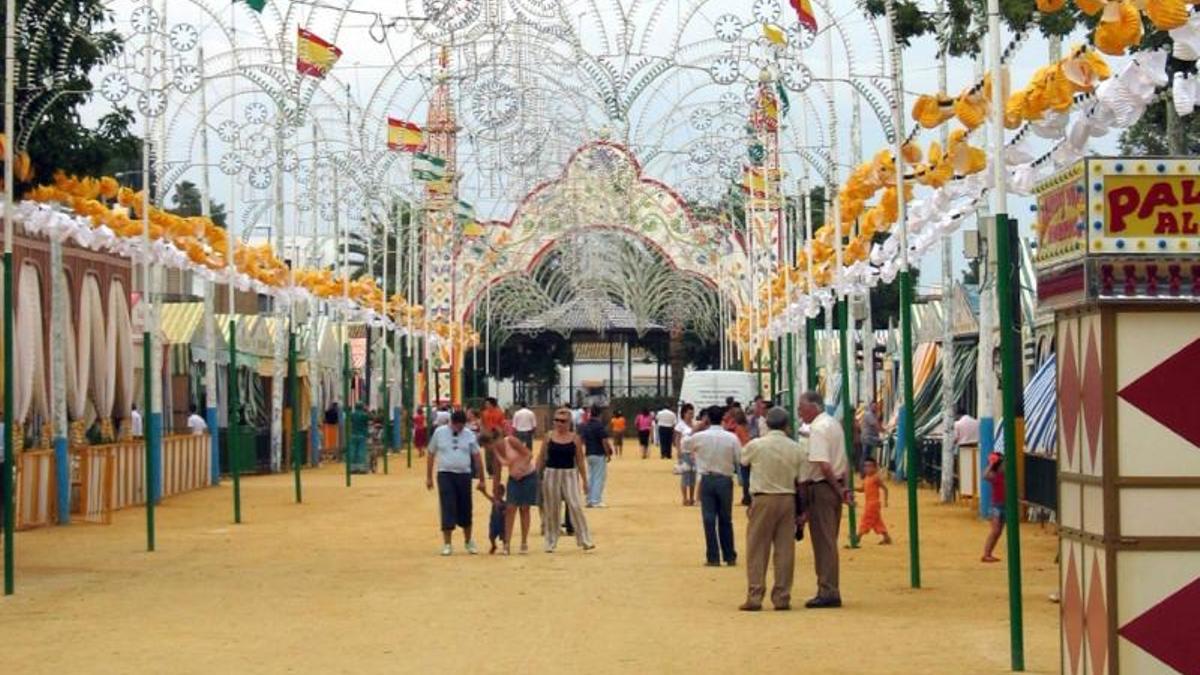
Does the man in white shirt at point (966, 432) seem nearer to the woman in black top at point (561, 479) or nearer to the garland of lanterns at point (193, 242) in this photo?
the woman in black top at point (561, 479)

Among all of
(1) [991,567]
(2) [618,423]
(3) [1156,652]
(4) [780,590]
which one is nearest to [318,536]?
(1) [991,567]

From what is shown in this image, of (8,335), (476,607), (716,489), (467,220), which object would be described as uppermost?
(467,220)

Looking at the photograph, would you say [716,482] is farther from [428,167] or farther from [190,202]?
[190,202]

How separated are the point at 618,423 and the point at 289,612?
46.7m

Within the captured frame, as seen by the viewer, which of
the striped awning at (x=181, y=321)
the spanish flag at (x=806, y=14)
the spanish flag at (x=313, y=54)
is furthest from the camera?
the striped awning at (x=181, y=321)

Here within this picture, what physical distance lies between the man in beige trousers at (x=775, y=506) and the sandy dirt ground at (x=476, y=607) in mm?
319

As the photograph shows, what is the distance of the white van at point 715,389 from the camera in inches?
2153

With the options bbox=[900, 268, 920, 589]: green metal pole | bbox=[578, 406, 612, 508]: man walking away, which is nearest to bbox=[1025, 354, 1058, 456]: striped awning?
bbox=[900, 268, 920, 589]: green metal pole

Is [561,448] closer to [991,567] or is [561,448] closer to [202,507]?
[991,567]

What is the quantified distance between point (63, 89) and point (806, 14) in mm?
9198

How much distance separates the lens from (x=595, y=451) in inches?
1372

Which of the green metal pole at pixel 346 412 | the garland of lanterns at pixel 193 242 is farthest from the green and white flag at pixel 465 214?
the green metal pole at pixel 346 412

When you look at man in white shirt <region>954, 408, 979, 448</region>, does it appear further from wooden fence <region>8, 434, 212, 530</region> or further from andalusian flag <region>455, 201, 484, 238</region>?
andalusian flag <region>455, 201, 484, 238</region>

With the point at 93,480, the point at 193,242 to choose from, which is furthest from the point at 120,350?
the point at 93,480
